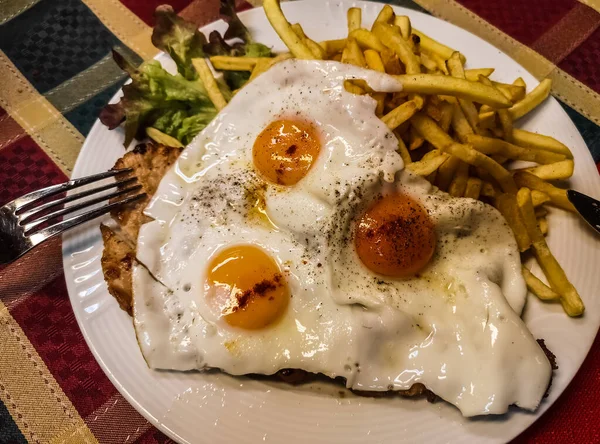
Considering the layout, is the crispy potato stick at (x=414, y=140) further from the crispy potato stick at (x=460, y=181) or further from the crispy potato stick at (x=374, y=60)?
the crispy potato stick at (x=374, y=60)

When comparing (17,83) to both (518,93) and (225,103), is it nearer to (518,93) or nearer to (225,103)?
(225,103)

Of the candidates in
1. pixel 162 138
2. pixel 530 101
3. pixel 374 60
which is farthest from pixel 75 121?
pixel 530 101

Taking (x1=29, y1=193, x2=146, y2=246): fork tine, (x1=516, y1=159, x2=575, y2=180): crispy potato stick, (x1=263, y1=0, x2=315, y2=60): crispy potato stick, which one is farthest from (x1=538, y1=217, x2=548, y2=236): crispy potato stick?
(x1=29, y1=193, x2=146, y2=246): fork tine

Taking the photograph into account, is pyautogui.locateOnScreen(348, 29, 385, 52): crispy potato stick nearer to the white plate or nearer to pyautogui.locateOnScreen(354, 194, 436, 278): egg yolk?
pyautogui.locateOnScreen(354, 194, 436, 278): egg yolk

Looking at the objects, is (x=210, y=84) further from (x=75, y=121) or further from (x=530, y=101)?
(x=530, y=101)

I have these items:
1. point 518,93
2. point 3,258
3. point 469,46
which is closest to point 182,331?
point 3,258
